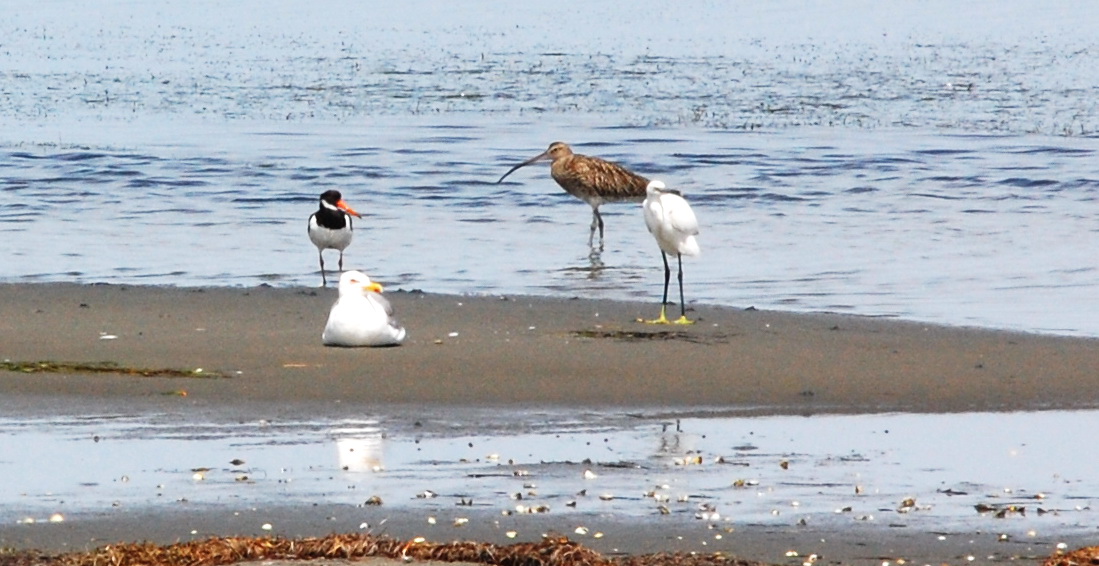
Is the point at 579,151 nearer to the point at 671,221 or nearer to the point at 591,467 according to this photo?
the point at 671,221

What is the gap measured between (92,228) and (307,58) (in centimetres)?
2458

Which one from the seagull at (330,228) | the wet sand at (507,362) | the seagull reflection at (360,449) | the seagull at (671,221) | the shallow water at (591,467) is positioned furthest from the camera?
the seagull at (330,228)

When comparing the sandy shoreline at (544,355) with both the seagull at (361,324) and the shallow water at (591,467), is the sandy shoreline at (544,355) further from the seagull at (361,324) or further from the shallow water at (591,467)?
the shallow water at (591,467)

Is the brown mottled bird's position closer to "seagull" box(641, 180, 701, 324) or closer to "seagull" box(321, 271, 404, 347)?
"seagull" box(641, 180, 701, 324)

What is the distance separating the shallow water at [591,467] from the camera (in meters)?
7.57

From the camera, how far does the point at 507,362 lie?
445 inches

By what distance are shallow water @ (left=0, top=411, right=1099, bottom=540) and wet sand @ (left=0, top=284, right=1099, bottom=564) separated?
0.85 ft

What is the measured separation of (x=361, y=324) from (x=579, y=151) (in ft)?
55.4

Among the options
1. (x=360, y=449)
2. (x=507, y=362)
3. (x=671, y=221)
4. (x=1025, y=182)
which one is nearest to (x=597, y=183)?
(x=1025, y=182)

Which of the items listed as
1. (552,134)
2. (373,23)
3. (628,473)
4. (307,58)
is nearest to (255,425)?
(628,473)

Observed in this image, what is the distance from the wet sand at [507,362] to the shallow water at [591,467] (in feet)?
0.85

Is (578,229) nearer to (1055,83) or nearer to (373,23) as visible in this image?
(1055,83)

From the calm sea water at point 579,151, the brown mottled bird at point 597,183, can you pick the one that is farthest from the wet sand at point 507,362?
the brown mottled bird at point 597,183

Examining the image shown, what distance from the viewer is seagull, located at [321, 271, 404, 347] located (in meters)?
11.7
